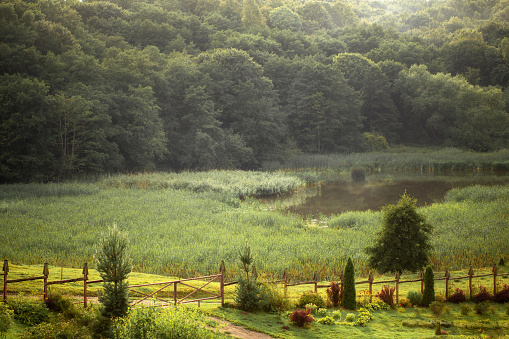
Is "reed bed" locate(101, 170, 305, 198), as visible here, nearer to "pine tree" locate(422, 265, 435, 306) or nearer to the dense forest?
the dense forest

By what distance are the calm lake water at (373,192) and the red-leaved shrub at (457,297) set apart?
16129 millimetres

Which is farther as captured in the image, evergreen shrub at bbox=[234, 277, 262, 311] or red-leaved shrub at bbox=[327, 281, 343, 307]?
red-leaved shrub at bbox=[327, 281, 343, 307]

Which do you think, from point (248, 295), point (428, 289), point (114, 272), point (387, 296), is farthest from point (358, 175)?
point (114, 272)

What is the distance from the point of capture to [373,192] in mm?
38938

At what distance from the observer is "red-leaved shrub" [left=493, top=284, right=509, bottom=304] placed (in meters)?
12.8

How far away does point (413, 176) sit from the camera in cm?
4878

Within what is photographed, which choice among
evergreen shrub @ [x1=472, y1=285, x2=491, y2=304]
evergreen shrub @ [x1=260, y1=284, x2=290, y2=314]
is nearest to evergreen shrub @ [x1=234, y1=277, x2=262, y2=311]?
evergreen shrub @ [x1=260, y1=284, x2=290, y2=314]

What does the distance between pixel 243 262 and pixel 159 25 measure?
5790 centimetres

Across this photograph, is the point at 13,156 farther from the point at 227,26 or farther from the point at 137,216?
the point at 227,26

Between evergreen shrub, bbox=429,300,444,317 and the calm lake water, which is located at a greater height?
the calm lake water

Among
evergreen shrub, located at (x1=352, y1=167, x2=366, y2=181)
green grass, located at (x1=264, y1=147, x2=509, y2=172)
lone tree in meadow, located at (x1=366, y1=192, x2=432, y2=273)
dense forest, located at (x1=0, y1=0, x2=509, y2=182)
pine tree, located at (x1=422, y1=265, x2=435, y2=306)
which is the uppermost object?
dense forest, located at (x1=0, y1=0, x2=509, y2=182)

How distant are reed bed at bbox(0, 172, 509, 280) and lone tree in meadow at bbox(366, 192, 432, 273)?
1.27 m

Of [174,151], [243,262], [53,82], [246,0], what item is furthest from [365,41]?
[243,262]

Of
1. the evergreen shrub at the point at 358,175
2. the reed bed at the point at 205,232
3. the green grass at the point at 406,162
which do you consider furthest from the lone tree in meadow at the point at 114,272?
the green grass at the point at 406,162
